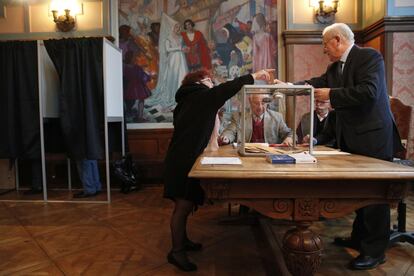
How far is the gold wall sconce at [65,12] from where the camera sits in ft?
17.0

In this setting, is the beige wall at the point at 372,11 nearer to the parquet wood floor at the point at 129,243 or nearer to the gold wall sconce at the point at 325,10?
the gold wall sconce at the point at 325,10

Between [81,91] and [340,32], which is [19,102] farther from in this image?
[340,32]

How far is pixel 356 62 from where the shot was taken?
7.47ft

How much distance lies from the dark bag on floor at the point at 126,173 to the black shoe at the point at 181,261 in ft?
Result: 8.74

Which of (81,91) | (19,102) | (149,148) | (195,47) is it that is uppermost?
(195,47)

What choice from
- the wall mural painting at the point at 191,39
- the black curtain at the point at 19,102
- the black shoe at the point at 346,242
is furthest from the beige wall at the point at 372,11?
the black curtain at the point at 19,102

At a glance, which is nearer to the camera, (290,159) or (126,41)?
(290,159)

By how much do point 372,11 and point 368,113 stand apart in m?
3.36

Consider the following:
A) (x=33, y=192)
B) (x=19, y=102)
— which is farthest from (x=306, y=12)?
(x=33, y=192)

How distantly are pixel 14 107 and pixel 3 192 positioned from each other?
4.70 feet

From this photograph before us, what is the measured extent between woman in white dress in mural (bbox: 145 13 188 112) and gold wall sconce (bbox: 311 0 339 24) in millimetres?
2076

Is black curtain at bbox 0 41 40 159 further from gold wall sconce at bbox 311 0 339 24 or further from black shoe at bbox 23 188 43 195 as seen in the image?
gold wall sconce at bbox 311 0 339 24

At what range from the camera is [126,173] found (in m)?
4.98

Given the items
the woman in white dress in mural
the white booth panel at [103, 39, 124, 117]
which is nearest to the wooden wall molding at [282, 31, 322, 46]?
the woman in white dress in mural
